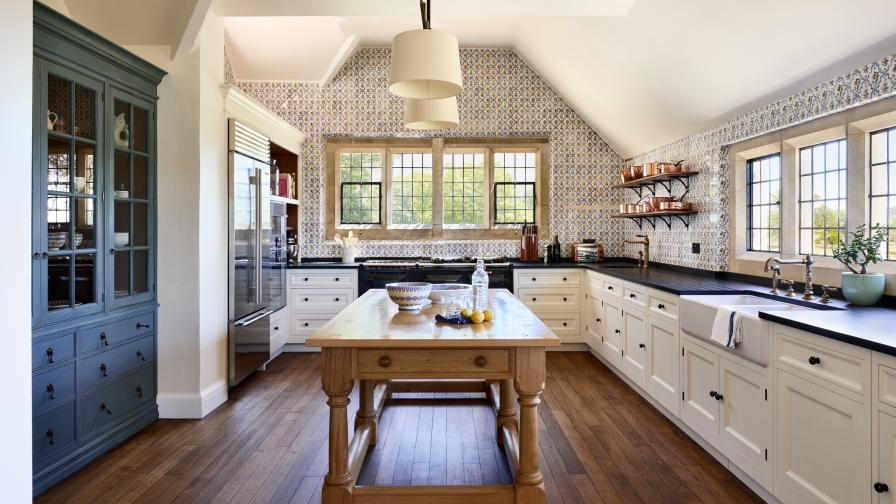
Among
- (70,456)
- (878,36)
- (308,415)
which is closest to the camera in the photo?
(878,36)

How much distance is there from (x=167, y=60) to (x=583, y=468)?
3.86 meters

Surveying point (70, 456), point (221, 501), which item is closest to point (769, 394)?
point (221, 501)

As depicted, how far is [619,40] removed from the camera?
452cm

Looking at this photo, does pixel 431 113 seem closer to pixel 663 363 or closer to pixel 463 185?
pixel 663 363

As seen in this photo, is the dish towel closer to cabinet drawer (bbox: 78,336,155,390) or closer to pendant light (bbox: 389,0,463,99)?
pendant light (bbox: 389,0,463,99)

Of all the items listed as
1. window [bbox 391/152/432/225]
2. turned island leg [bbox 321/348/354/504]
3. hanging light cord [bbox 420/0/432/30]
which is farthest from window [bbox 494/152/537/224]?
turned island leg [bbox 321/348/354/504]

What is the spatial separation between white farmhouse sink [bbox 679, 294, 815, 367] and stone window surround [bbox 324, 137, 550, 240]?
3.38 meters

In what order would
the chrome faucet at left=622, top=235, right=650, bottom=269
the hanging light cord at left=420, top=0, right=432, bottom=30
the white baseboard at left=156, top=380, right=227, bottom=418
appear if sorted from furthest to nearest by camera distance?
the chrome faucet at left=622, top=235, right=650, bottom=269 < the white baseboard at left=156, top=380, right=227, bottom=418 < the hanging light cord at left=420, top=0, right=432, bottom=30

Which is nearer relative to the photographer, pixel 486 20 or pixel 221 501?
pixel 221 501

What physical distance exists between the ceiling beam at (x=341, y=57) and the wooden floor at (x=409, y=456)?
3783 mm

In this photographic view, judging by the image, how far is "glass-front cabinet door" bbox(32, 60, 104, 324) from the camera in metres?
2.71

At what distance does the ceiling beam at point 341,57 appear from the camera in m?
5.97

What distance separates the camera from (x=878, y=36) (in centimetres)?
267

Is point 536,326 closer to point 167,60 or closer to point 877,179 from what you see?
point 877,179
